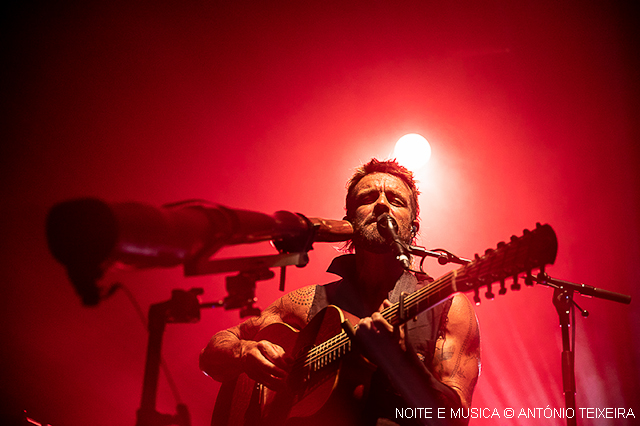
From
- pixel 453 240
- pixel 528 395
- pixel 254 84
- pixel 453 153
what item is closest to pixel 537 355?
pixel 528 395

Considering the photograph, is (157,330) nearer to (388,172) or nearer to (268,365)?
(268,365)

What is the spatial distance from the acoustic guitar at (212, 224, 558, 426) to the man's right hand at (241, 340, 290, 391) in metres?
0.05

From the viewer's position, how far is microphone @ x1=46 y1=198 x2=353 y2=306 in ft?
2.91

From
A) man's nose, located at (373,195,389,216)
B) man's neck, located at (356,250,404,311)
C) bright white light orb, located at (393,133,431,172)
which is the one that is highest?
bright white light orb, located at (393,133,431,172)

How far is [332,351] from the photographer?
205 centimetres

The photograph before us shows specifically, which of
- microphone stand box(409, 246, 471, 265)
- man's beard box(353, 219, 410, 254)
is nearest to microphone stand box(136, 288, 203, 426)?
microphone stand box(409, 246, 471, 265)

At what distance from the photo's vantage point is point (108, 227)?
88cm

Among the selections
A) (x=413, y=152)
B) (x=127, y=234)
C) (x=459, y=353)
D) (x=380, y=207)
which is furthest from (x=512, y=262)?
(x=413, y=152)

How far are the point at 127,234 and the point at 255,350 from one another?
5.08ft

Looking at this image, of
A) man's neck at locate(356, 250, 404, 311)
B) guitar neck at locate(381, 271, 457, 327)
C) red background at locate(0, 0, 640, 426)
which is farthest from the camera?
red background at locate(0, 0, 640, 426)

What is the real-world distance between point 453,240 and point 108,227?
13.3 ft

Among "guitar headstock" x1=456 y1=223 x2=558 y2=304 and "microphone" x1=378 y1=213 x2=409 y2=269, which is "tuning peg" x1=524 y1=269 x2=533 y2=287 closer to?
"guitar headstock" x1=456 y1=223 x2=558 y2=304

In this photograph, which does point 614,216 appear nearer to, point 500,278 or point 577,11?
point 577,11

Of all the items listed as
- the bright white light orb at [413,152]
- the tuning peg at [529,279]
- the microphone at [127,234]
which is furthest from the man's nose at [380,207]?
the bright white light orb at [413,152]
